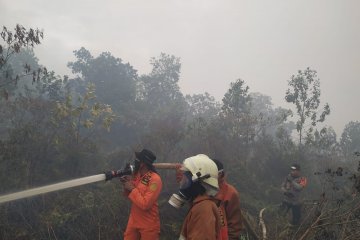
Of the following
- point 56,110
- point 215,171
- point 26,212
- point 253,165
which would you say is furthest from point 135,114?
point 215,171

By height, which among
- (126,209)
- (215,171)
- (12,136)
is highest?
(215,171)

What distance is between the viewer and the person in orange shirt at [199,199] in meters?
2.42

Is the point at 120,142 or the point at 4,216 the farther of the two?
the point at 120,142

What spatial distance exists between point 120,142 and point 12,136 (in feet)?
44.2

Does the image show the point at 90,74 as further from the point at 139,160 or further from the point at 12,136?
the point at 139,160

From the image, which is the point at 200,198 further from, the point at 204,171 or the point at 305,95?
the point at 305,95

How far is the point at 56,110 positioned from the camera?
39.9ft

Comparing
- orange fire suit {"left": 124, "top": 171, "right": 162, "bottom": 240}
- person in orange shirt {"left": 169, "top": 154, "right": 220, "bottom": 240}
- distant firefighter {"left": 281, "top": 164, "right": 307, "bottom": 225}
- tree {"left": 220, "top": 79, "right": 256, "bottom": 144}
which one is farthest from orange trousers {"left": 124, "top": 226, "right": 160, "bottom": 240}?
tree {"left": 220, "top": 79, "right": 256, "bottom": 144}

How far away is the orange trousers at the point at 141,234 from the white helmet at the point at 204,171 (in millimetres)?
1984

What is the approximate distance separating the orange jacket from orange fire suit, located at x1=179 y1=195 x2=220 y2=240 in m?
1.64

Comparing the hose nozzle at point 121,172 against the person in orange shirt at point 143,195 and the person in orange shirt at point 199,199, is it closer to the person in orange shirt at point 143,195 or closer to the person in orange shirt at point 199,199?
the person in orange shirt at point 143,195

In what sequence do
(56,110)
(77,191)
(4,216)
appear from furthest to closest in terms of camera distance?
1. (56,110)
2. (77,191)
3. (4,216)

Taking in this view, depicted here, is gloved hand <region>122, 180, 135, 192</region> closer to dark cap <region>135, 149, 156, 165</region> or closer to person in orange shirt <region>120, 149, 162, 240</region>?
person in orange shirt <region>120, 149, 162, 240</region>

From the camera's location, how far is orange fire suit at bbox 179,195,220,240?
240cm
